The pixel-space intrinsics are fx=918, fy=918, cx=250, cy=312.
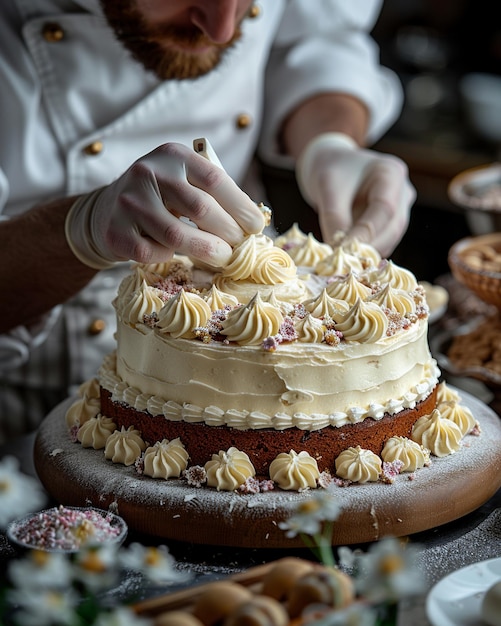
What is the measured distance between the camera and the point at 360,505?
144 cm

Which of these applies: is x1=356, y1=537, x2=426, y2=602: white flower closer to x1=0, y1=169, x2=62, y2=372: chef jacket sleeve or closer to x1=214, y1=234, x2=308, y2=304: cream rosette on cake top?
x1=214, y1=234, x2=308, y2=304: cream rosette on cake top

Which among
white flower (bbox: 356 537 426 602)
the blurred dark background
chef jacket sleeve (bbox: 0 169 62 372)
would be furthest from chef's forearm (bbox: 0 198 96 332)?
white flower (bbox: 356 537 426 602)

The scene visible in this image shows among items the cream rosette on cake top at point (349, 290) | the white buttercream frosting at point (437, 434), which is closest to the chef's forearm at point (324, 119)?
the cream rosette on cake top at point (349, 290)

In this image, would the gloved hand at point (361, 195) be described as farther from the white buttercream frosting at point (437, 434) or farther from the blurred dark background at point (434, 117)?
the white buttercream frosting at point (437, 434)

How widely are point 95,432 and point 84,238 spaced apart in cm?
37

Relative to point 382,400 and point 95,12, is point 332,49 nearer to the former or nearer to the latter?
point 95,12

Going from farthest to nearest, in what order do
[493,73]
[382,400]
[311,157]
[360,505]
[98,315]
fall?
[493,73]
[311,157]
[98,315]
[382,400]
[360,505]

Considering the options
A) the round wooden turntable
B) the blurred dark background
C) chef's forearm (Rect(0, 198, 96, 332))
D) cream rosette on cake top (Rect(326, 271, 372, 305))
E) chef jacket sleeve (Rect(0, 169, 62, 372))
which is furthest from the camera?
the blurred dark background

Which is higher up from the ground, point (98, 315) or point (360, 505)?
point (360, 505)

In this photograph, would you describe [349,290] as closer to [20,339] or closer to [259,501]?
[259,501]

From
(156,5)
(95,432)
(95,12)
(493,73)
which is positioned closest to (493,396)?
(95,432)

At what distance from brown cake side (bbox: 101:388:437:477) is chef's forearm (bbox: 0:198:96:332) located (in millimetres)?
450

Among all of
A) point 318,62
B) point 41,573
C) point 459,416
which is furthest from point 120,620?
point 318,62

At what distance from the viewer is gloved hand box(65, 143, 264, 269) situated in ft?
5.14
